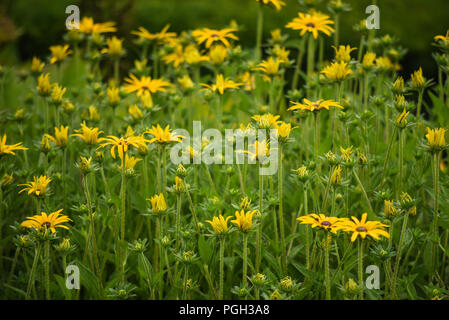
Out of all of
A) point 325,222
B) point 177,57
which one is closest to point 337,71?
point 325,222

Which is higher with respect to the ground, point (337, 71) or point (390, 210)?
point (337, 71)

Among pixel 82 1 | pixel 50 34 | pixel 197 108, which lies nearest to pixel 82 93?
pixel 197 108

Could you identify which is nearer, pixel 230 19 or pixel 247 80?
pixel 247 80

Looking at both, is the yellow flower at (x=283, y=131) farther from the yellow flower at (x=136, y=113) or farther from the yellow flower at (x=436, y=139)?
the yellow flower at (x=136, y=113)

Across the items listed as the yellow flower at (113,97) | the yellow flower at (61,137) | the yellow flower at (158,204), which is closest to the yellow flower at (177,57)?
the yellow flower at (113,97)

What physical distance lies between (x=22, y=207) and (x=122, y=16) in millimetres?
2099

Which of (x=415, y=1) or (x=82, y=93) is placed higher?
(x=415, y=1)

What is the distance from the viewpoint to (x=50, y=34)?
17.4 ft

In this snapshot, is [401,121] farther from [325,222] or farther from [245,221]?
[245,221]

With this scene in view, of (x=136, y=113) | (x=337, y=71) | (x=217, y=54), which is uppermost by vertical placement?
(x=217, y=54)

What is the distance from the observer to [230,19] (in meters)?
4.78

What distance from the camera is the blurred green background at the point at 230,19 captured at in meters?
4.71
